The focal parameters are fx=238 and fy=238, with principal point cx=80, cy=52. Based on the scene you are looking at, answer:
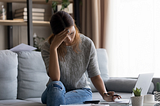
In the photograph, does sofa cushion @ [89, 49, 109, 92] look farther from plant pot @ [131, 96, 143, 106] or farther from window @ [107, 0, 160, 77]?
plant pot @ [131, 96, 143, 106]

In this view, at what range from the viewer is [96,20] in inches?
127

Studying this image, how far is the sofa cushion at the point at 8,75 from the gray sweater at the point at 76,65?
16.8 inches

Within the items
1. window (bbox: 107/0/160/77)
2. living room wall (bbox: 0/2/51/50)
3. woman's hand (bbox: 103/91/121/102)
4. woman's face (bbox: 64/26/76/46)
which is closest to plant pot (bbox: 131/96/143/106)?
woman's hand (bbox: 103/91/121/102)

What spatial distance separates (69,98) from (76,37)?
0.45 metres

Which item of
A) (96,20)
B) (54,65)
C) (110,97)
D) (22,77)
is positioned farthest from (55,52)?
(96,20)

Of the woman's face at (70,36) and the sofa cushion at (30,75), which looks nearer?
the woman's face at (70,36)

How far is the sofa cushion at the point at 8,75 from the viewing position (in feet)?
6.27

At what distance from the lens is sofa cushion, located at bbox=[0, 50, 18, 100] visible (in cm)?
191

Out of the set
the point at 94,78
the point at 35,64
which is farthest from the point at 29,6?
the point at 94,78

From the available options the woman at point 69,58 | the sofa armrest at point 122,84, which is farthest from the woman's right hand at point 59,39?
the sofa armrest at point 122,84

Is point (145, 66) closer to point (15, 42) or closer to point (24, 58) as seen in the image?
point (24, 58)

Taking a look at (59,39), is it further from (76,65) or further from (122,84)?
(122,84)

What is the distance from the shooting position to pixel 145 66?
2.86m

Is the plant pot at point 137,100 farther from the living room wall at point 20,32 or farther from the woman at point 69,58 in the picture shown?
the living room wall at point 20,32
